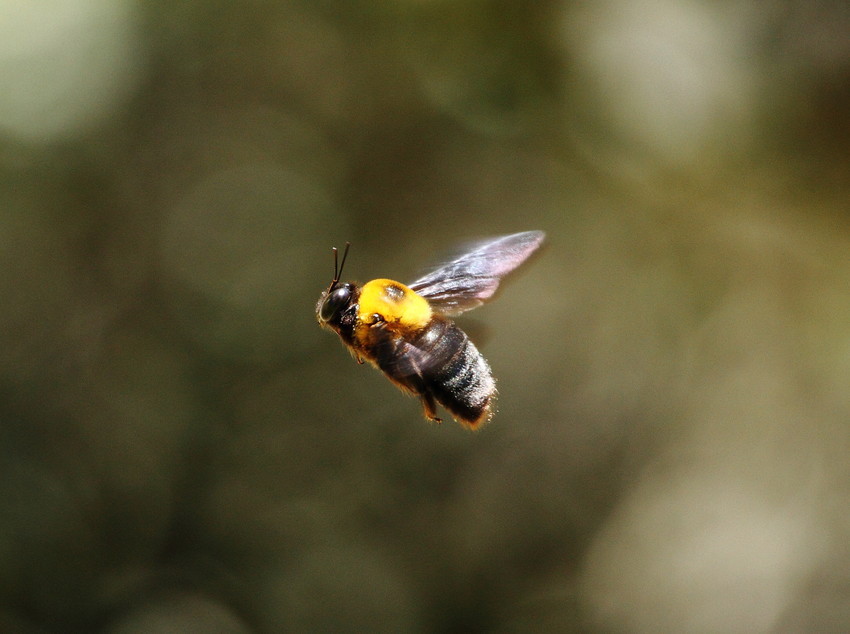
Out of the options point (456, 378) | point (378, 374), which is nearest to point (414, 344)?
point (456, 378)

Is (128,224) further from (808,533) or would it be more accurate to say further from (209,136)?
(808,533)

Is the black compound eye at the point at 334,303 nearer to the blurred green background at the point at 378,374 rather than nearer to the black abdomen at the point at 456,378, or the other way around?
the black abdomen at the point at 456,378

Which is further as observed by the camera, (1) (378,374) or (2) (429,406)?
(1) (378,374)

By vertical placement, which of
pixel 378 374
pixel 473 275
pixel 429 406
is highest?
pixel 378 374

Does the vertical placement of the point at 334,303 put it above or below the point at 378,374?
below

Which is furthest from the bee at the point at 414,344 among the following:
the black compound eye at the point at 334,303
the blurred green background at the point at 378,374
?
the blurred green background at the point at 378,374

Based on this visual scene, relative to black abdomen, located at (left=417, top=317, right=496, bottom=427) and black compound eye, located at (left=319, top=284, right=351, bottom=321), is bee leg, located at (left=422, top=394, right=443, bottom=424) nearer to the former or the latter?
black abdomen, located at (left=417, top=317, right=496, bottom=427)

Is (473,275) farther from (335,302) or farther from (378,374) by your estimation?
(378,374)
